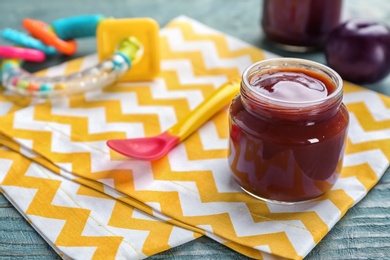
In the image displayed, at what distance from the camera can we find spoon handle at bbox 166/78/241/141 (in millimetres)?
917

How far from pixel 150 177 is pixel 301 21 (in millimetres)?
474

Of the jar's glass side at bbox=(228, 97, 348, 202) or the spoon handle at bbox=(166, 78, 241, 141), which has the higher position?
the jar's glass side at bbox=(228, 97, 348, 202)

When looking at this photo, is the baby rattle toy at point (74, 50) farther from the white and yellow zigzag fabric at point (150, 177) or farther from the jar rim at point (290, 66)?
the jar rim at point (290, 66)

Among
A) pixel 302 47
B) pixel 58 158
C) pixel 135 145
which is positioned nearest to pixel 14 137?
pixel 58 158

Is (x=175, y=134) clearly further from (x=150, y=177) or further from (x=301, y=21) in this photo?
(x=301, y=21)

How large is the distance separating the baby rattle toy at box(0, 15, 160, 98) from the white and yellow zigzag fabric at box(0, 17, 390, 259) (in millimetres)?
23

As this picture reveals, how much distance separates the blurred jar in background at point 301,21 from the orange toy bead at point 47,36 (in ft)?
1.28

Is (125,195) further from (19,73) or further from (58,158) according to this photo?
(19,73)

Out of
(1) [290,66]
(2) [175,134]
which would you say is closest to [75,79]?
(2) [175,134]

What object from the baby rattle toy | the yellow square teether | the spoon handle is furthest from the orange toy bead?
the spoon handle

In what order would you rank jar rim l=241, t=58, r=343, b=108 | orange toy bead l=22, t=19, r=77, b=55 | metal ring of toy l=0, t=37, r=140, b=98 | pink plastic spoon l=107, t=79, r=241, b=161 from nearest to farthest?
jar rim l=241, t=58, r=343, b=108
pink plastic spoon l=107, t=79, r=241, b=161
metal ring of toy l=0, t=37, r=140, b=98
orange toy bead l=22, t=19, r=77, b=55

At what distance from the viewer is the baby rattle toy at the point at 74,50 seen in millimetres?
1036

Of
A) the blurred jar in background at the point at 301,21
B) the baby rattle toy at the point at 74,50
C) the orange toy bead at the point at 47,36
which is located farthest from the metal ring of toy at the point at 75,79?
the blurred jar in background at the point at 301,21

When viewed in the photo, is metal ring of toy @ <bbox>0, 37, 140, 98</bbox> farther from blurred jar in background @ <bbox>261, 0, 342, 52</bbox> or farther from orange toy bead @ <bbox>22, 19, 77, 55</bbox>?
blurred jar in background @ <bbox>261, 0, 342, 52</bbox>
